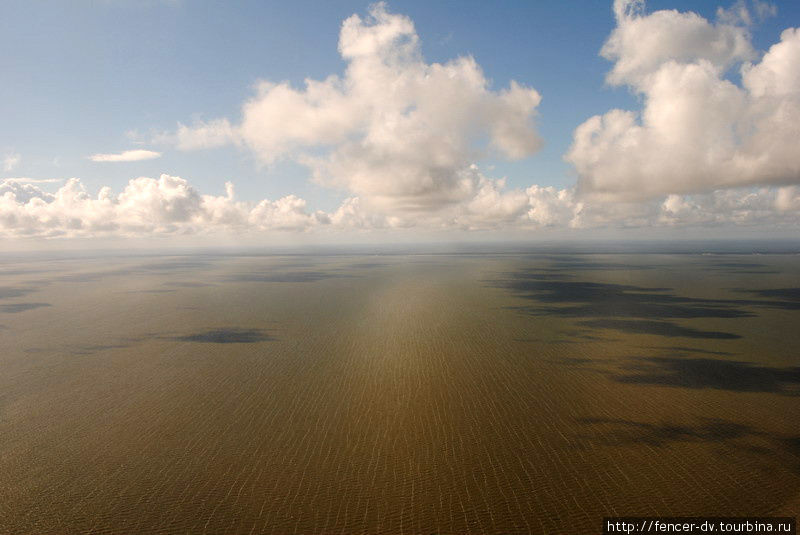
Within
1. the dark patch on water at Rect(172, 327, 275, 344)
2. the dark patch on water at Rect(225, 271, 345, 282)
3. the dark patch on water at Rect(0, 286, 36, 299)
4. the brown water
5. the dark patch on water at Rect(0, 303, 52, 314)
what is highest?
the brown water

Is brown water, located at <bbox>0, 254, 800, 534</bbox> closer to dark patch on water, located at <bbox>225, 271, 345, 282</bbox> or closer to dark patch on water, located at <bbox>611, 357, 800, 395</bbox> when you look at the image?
dark patch on water, located at <bbox>611, 357, 800, 395</bbox>

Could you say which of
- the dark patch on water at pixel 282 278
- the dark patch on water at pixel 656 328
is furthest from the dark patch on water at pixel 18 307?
the dark patch on water at pixel 656 328

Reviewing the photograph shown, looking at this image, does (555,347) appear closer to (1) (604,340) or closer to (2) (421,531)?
(1) (604,340)

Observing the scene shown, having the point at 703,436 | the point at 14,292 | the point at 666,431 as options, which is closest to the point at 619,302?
the point at 703,436

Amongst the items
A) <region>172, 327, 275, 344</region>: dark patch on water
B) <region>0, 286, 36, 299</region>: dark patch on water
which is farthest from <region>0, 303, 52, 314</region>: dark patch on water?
<region>172, 327, 275, 344</region>: dark patch on water

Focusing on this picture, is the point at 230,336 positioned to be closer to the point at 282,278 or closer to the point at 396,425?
the point at 396,425

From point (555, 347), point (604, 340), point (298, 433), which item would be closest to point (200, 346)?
point (298, 433)
